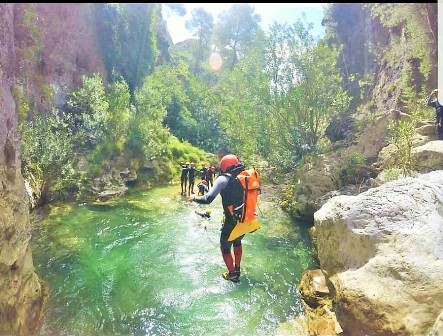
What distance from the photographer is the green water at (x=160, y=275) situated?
5973mm

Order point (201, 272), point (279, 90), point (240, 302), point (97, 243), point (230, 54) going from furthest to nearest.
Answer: point (230, 54) < point (279, 90) < point (97, 243) < point (201, 272) < point (240, 302)

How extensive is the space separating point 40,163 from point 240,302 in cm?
1051

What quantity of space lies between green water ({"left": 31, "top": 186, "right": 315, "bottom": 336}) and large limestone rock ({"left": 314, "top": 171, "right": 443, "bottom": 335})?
69.3 inches

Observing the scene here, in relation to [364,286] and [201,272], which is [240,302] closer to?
[201,272]

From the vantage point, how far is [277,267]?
8.46 m

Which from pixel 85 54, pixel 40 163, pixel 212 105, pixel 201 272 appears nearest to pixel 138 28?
pixel 85 54

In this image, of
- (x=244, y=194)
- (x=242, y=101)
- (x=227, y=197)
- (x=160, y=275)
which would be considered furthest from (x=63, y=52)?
(x=244, y=194)

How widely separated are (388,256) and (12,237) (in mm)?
5424

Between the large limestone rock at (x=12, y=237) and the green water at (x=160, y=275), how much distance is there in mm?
803

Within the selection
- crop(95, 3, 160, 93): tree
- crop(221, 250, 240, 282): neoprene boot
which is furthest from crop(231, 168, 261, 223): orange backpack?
crop(95, 3, 160, 93): tree

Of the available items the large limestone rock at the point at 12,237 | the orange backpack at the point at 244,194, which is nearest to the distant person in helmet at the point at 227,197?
the orange backpack at the point at 244,194

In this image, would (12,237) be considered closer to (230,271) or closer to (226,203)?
(226,203)

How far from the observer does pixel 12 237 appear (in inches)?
185

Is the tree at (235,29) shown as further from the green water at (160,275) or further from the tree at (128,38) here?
the green water at (160,275)
